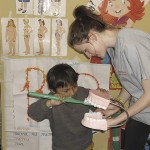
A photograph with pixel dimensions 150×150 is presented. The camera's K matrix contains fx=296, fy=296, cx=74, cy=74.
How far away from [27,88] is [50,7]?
0.46 m

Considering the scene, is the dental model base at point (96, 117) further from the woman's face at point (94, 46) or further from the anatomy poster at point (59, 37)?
the anatomy poster at point (59, 37)

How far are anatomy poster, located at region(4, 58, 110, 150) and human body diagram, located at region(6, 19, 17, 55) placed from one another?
6 cm

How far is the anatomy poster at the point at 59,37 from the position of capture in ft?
5.08

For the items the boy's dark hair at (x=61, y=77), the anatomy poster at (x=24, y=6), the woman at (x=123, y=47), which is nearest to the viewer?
the woman at (x=123, y=47)

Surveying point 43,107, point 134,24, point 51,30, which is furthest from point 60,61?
point 134,24

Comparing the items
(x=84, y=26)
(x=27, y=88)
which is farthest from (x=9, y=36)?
(x=84, y=26)

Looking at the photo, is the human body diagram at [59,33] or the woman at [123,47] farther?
the human body diagram at [59,33]

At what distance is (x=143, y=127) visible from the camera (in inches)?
53.7

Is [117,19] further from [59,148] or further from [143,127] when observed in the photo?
[59,148]

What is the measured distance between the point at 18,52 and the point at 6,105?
0.31 metres

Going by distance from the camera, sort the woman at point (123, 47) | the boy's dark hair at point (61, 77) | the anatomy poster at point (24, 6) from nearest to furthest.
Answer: the woman at point (123, 47) < the boy's dark hair at point (61, 77) < the anatomy poster at point (24, 6)

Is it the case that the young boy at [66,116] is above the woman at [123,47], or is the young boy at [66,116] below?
below

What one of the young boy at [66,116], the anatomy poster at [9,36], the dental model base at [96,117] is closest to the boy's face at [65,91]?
the young boy at [66,116]

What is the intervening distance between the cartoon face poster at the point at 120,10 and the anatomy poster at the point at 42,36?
249 millimetres
